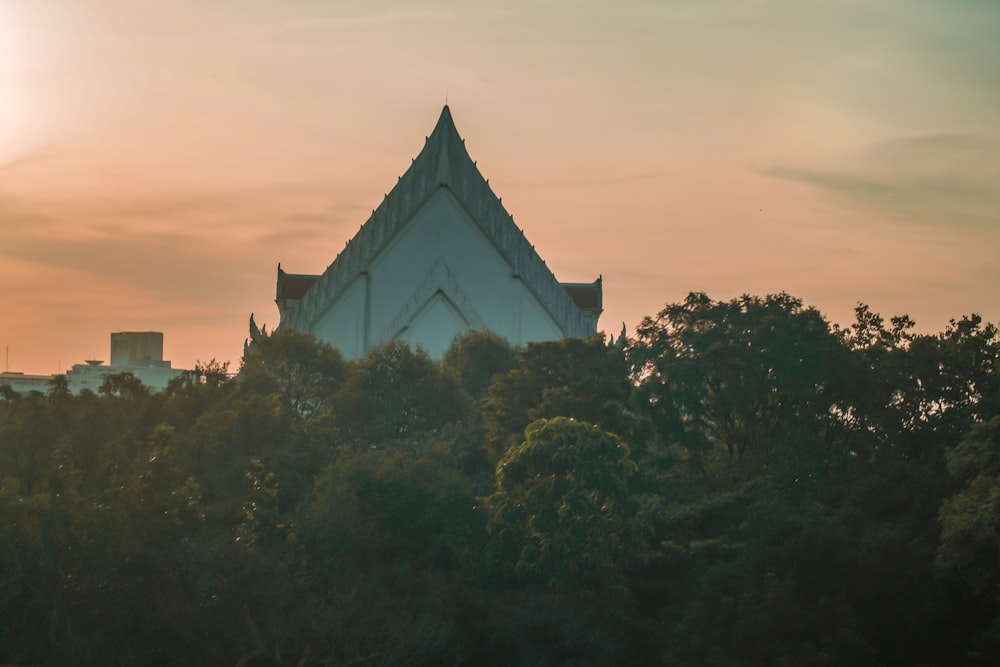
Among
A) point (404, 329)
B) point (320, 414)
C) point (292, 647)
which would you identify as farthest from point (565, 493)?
point (404, 329)

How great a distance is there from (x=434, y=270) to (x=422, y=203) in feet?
7.34

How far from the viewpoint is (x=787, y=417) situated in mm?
36250

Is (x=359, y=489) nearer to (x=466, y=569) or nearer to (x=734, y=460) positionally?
(x=466, y=569)

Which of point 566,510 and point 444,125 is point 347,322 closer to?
point 444,125

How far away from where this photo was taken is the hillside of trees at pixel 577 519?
30219 mm

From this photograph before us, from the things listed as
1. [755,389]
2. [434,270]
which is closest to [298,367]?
[434,270]

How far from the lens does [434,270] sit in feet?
176

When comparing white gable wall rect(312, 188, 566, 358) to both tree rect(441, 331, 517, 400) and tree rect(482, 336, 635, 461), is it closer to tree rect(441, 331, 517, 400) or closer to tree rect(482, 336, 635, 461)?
tree rect(441, 331, 517, 400)

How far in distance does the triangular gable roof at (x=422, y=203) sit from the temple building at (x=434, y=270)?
0.03m

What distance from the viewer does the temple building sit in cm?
5378

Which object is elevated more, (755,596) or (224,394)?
(224,394)

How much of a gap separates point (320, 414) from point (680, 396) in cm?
1128

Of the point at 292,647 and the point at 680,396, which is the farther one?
the point at 680,396

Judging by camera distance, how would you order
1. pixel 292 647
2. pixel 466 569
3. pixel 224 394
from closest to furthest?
pixel 292 647 < pixel 466 569 < pixel 224 394
